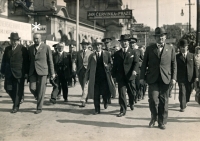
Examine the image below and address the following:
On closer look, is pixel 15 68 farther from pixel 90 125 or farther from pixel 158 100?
pixel 158 100

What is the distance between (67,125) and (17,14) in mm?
34770

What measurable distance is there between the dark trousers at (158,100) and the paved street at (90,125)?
10.3 inches

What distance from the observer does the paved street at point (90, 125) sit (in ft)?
19.3

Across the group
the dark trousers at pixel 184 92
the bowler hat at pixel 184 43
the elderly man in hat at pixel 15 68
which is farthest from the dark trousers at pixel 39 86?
the bowler hat at pixel 184 43

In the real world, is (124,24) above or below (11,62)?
above

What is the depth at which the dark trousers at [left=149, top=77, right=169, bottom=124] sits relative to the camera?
21.9 ft

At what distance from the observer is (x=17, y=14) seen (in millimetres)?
39281

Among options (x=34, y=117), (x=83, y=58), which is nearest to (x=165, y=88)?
(x=34, y=117)

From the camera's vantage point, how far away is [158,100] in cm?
672

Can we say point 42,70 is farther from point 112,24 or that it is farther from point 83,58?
point 112,24

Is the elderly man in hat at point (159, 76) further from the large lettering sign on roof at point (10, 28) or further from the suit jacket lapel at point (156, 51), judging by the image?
the large lettering sign on roof at point (10, 28)

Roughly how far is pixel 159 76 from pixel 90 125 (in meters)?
1.86

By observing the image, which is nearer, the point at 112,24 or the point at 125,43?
the point at 125,43

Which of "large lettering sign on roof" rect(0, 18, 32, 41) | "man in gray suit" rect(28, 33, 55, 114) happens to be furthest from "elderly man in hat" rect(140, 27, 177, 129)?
"large lettering sign on roof" rect(0, 18, 32, 41)
